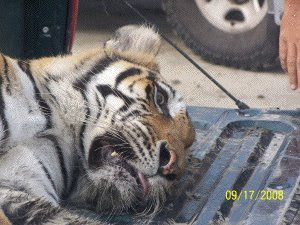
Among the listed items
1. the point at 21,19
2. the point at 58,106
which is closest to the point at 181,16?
the point at 21,19

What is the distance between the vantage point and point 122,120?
185 cm

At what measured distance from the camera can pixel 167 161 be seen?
1.79m

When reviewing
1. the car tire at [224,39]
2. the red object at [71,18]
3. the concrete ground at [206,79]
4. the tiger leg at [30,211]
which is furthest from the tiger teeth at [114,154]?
the car tire at [224,39]

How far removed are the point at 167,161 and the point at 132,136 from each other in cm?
10

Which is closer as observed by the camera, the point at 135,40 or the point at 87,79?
the point at 87,79

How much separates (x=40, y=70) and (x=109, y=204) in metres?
0.39

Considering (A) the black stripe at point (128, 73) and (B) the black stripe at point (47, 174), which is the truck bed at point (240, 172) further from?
(A) the black stripe at point (128, 73)

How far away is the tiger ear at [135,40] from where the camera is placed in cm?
211

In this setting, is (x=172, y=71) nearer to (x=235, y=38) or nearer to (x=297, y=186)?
(x=235, y=38)

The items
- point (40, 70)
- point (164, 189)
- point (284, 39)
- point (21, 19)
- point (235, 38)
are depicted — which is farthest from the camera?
point (235, 38)

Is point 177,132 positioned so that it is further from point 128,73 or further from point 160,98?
point 128,73

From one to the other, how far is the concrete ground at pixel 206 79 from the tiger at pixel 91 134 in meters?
1.52
